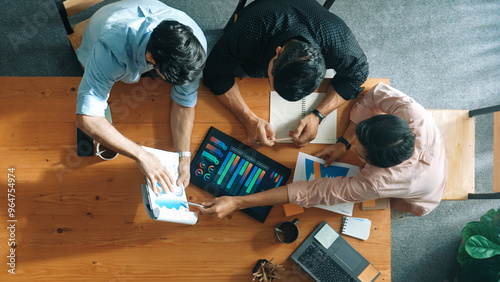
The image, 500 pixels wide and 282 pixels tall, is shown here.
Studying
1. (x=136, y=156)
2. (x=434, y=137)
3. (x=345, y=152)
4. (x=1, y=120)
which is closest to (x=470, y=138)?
(x=434, y=137)

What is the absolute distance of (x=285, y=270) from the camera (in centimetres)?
149

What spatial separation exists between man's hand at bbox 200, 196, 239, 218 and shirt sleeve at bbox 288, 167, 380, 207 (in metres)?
0.23

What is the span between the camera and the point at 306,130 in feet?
4.92

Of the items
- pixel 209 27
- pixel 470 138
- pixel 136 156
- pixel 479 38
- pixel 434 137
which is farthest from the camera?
pixel 479 38

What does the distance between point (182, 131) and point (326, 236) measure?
0.75 metres

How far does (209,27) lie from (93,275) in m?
1.55

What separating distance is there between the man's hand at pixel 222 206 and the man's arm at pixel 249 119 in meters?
0.27

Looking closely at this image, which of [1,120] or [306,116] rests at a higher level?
[306,116]

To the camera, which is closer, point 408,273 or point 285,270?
point 285,270

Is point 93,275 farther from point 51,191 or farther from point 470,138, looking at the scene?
point 470,138

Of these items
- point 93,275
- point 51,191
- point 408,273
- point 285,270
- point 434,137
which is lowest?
point 408,273

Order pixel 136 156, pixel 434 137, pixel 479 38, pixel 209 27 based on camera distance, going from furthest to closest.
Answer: pixel 479 38 < pixel 209 27 < pixel 434 137 < pixel 136 156

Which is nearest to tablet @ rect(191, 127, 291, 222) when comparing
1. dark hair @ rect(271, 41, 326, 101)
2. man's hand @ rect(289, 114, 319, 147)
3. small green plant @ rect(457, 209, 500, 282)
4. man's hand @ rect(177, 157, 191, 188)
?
man's hand @ rect(177, 157, 191, 188)

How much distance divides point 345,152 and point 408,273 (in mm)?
1257
